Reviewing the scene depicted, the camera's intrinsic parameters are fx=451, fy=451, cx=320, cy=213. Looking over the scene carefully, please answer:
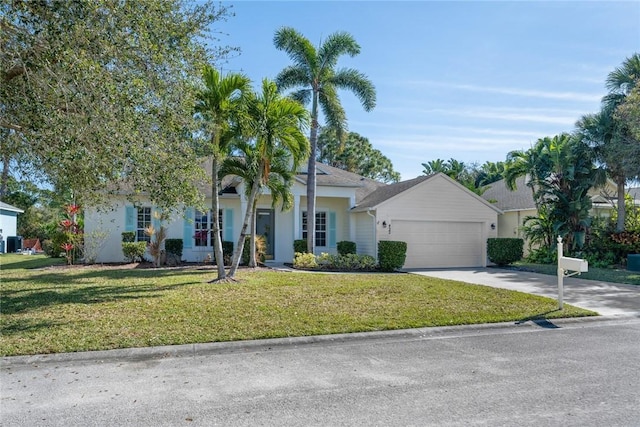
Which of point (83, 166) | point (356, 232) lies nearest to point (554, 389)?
point (83, 166)

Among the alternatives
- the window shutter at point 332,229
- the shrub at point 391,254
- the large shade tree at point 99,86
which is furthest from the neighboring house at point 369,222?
the large shade tree at point 99,86

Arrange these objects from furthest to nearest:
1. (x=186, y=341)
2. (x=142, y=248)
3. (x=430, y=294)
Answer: (x=142, y=248)
(x=430, y=294)
(x=186, y=341)

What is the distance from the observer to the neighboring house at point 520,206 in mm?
24047

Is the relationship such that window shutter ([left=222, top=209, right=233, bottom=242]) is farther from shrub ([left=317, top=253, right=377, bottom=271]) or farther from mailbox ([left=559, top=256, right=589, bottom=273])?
mailbox ([left=559, top=256, right=589, bottom=273])

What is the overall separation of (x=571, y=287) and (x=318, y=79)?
459 inches

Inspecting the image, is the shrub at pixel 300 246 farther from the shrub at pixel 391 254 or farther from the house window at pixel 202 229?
the house window at pixel 202 229

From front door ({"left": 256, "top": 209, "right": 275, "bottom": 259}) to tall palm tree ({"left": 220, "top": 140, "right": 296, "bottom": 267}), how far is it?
267 centimetres

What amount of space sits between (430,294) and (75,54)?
8.47m

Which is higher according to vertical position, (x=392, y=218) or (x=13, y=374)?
(x=392, y=218)

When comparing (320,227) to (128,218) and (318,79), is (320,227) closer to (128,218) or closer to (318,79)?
(318,79)

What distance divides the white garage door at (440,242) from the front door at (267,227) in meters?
5.41

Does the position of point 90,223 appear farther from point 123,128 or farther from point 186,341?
point 186,341

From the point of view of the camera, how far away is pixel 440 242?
18906mm

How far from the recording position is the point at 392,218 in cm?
1809
